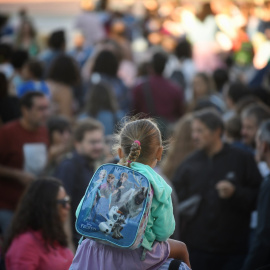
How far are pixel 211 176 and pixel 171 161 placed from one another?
3.23ft

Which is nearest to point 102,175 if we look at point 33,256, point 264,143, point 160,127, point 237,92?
point 160,127

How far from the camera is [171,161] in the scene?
6.74 metres

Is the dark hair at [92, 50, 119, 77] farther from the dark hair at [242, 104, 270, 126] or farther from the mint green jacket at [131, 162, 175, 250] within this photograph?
the mint green jacket at [131, 162, 175, 250]

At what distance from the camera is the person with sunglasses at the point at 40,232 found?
167 inches

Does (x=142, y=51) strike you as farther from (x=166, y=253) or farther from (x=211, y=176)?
(x=166, y=253)

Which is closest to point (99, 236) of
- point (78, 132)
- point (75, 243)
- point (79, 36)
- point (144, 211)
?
point (144, 211)

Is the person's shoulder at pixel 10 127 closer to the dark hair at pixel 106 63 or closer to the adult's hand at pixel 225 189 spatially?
the adult's hand at pixel 225 189

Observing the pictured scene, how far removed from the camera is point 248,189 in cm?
575

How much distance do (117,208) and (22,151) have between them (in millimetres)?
3865

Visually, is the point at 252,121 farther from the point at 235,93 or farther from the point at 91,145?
the point at 235,93

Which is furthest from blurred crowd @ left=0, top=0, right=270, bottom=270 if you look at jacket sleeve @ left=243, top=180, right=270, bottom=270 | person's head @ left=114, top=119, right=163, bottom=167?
person's head @ left=114, top=119, right=163, bottom=167

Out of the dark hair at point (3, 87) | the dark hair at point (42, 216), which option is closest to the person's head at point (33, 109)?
the dark hair at point (3, 87)

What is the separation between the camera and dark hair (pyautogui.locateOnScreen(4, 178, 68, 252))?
4.35 meters

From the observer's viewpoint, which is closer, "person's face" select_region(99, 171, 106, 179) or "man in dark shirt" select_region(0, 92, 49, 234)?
"person's face" select_region(99, 171, 106, 179)
